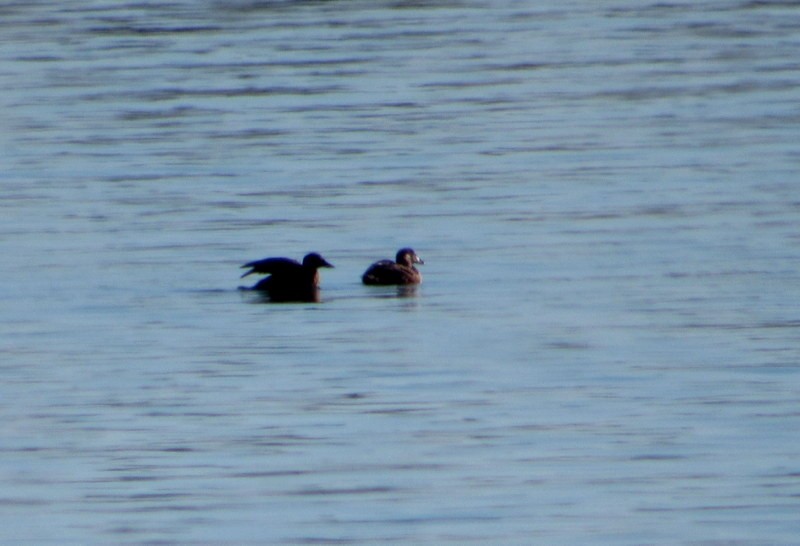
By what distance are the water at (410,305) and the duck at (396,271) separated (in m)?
0.13

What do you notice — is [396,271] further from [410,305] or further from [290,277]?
[290,277]

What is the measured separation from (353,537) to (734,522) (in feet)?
5.69

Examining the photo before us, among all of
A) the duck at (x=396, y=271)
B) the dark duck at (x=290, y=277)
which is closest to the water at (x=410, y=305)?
the duck at (x=396, y=271)

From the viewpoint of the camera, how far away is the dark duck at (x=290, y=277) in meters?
17.6

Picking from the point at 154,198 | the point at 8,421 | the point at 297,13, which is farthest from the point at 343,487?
the point at 297,13

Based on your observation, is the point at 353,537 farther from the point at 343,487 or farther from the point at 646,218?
the point at 646,218

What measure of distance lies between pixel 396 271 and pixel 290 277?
0.83 m

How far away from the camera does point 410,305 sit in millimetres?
17172

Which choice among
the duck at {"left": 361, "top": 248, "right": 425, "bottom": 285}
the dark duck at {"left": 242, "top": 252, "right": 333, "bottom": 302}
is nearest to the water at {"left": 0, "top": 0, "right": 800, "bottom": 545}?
the duck at {"left": 361, "top": 248, "right": 425, "bottom": 285}

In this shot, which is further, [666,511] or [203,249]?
[203,249]

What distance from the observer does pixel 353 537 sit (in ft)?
33.1

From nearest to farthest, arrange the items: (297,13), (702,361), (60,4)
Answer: (702,361)
(297,13)
(60,4)

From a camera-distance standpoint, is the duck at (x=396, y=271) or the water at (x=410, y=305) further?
the duck at (x=396, y=271)

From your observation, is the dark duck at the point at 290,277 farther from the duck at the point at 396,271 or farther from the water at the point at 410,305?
the duck at the point at 396,271
